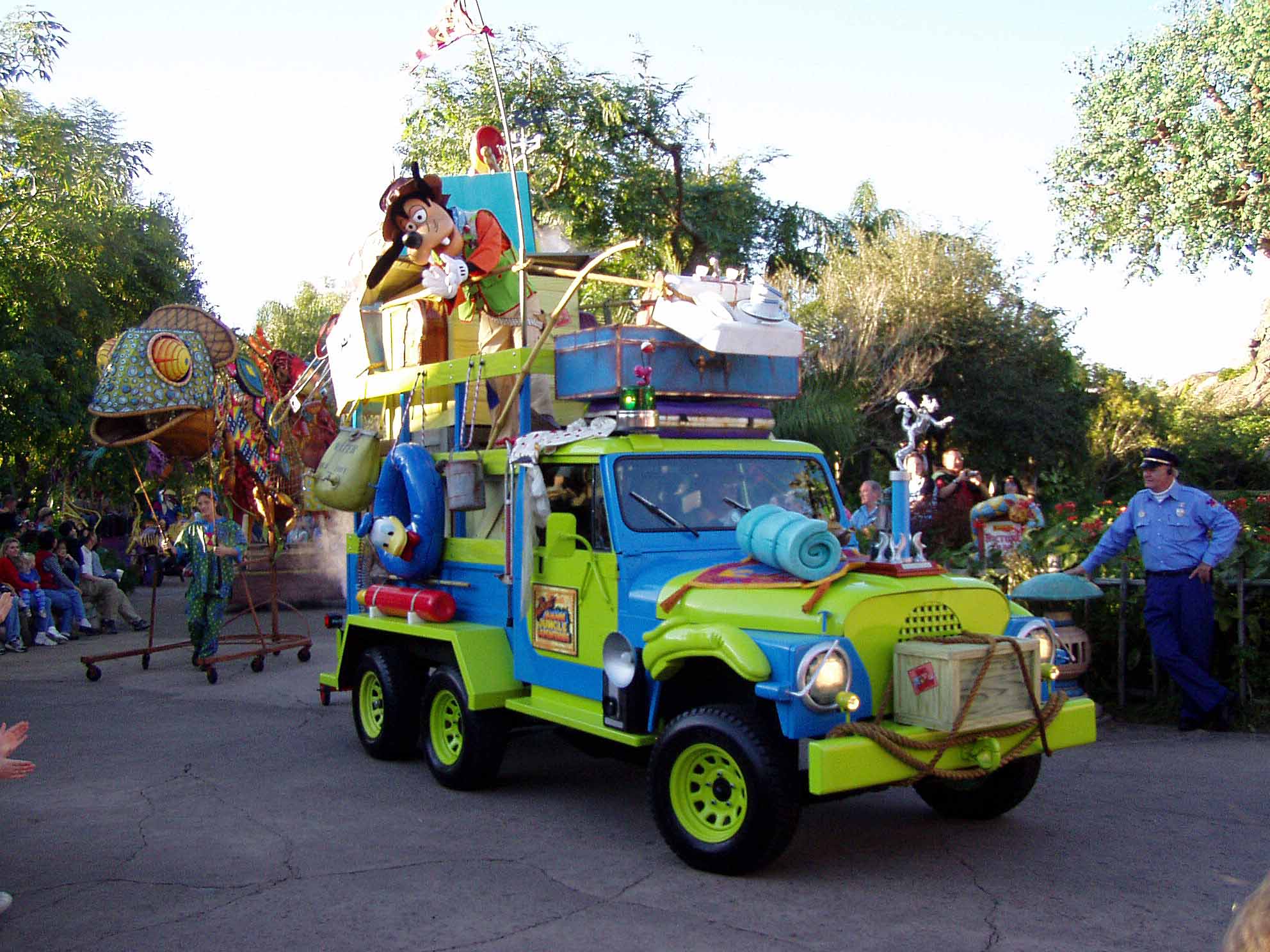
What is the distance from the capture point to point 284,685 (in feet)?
36.0

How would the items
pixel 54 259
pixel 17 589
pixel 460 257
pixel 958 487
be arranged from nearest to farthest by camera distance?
1. pixel 460 257
2. pixel 958 487
3. pixel 17 589
4. pixel 54 259

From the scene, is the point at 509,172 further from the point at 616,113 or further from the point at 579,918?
the point at 616,113

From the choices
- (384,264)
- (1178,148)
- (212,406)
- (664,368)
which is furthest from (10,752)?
(1178,148)

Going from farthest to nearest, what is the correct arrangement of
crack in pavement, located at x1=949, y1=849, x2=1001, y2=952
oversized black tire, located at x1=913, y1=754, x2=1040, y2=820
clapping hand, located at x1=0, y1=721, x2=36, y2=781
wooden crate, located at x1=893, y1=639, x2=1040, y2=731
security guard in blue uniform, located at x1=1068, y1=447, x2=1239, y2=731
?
security guard in blue uniform, located at x1=1068, y1=447, x2=1239, y2=731
oversized black tire, located at x1=913, y1=754, x2=1040, y2=820
wooden crate, located at x1=893, y1=639, x2=1040, y2=731
crack in pavement, located at x1=949, y1=849, x2=1001, y2=952
clapping hand, located at x1=0, y1=721, x2=36, y2=781

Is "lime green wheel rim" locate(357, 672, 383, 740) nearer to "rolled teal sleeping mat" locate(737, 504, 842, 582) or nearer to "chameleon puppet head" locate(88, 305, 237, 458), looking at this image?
"rolled teal sleeping mat" locate(737, 504, 842, 582)

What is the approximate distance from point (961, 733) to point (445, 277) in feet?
15.0

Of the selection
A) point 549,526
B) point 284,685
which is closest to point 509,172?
point 549,526

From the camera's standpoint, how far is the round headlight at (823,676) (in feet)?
16.0

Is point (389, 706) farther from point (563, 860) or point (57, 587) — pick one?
point (57, 587)

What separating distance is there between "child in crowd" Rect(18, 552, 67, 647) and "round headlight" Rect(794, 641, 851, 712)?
12.4 metres

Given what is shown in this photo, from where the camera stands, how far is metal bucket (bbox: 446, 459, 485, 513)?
700 centimetres

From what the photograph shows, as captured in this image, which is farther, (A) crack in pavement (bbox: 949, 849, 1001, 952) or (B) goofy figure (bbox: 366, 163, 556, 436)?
(B) goofy figure (bbox: 366, 163, 556, 436)

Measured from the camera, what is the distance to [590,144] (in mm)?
24531

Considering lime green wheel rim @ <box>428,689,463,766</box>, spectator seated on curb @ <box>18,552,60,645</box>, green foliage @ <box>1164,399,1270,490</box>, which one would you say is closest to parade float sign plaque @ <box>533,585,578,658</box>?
lime green wheel rim @ <box>428,689,463,766</box>
